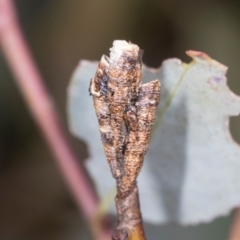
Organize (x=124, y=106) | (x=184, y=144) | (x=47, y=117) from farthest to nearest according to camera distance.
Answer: (x=47, y=117)
(x=184, y=144)
(x=124, y=106)

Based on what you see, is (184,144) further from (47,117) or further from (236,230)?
(47,117)

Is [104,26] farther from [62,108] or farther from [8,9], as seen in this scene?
[8,9]

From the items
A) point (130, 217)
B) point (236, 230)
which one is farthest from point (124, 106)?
point (236, 230)

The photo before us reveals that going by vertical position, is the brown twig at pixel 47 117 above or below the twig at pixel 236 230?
above

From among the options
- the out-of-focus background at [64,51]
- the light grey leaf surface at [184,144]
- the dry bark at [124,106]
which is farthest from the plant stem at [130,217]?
the out-of-focus background at [64,51]

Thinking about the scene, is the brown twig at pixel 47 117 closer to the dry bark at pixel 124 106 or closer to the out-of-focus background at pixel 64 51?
the out-of-focus background at pixel 64 51

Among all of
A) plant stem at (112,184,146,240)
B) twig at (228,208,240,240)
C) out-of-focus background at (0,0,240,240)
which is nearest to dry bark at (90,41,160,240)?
plant stem at (112,184,146,240)

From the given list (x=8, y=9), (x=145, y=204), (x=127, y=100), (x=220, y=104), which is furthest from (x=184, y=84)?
(x=8, y=9)
